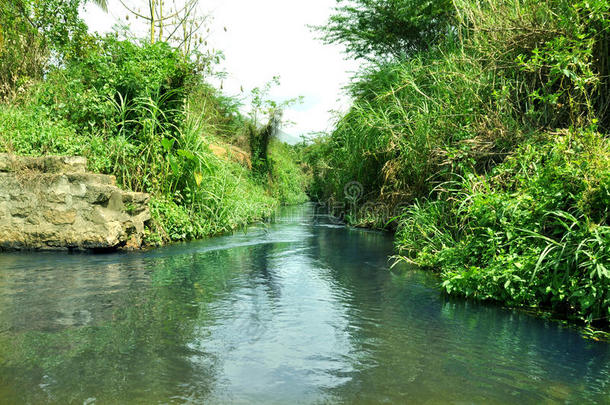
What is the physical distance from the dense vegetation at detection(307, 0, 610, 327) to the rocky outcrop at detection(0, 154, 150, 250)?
444 cm

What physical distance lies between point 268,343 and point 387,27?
12.5 m

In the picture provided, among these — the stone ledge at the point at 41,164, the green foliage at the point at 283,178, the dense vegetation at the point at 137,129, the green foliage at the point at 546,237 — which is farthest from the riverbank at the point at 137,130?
the green foliage at the point at 283,178

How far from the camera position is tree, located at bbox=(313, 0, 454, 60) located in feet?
40.2

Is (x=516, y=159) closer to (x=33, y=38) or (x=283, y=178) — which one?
(x=33, y=38)

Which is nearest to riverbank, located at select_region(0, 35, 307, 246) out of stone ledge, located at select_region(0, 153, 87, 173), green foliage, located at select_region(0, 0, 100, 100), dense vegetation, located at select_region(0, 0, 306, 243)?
dense vegetation, located at select_region(0, 0, 306, 243)

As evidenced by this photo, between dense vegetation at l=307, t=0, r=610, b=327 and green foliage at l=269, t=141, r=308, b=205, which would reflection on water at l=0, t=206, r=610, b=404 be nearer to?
dense vegetation at l=307, t=0, r=610, b=327

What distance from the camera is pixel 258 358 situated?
114 inches

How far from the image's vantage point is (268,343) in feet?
10.3

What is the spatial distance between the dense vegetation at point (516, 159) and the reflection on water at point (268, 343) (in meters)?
0.39

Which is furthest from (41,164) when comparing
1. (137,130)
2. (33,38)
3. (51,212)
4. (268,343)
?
(33,38)

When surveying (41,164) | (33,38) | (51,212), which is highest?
(33,38)

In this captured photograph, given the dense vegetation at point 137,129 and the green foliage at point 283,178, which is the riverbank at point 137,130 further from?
the green foliage at point 283,178

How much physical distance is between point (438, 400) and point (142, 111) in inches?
268

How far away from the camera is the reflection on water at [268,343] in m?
2.45
